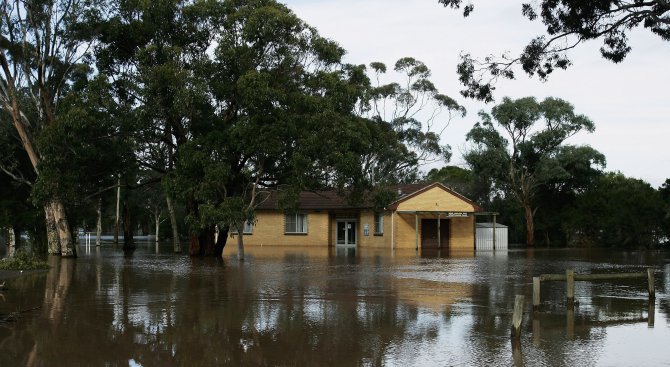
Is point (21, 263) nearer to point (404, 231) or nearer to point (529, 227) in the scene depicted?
point (404, 231)

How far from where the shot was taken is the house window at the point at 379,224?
45.2 metres

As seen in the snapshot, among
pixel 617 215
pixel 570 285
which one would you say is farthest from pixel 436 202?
pixel 570 285

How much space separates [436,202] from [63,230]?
23.5 metres

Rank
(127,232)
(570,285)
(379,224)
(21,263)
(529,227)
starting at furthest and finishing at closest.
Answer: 1. (529,227)
2. (379,224)
3. (127,232)
4. (21,263)
5. (570,285)

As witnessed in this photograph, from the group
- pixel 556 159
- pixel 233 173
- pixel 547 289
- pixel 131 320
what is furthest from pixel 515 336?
pixel 556 159

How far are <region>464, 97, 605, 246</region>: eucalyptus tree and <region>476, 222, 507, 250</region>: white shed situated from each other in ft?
22.6

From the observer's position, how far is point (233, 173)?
30250mm

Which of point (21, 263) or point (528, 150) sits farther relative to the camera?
point (528, 150)

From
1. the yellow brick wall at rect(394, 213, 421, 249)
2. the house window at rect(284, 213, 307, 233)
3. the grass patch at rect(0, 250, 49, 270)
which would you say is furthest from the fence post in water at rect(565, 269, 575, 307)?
the house window at rect(284, 213, 307, 233)

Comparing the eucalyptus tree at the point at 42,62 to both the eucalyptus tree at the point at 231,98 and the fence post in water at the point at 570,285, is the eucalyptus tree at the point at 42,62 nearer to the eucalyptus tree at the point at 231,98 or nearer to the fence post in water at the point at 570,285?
the eucalyptus tree at the point at 231,98

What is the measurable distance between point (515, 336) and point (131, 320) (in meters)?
6.82

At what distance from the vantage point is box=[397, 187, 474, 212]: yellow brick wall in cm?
4406

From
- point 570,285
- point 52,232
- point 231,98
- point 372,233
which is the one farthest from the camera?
point 372,233

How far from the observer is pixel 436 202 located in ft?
147
